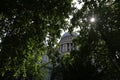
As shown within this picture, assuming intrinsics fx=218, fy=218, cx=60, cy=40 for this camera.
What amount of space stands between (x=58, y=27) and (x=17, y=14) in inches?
114

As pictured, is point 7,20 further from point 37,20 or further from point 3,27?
point 37,20

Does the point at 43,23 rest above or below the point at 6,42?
above

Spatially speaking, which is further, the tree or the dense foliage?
the dense foliage

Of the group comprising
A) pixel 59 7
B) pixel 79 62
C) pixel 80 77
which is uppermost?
pixel 59 7

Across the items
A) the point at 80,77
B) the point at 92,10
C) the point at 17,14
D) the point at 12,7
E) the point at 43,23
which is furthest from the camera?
the point at 80,77

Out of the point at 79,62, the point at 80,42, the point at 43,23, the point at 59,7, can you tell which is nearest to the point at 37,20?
the point at 43,23

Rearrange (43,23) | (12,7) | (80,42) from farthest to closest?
(80,42)
(43,23)
(12,7)

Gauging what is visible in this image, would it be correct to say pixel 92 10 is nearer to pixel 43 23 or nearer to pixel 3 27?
pixel 43 23

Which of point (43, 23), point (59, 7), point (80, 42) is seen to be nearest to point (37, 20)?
point (43, 23)

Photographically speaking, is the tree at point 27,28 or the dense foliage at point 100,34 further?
the dense foliage at point 100,34

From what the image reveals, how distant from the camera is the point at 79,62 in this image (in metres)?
21.3

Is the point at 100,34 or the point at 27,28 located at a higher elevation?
the point at 100,34

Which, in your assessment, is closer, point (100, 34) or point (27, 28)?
point (27, 28)

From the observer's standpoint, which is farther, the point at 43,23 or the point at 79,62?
the point at 79,62
